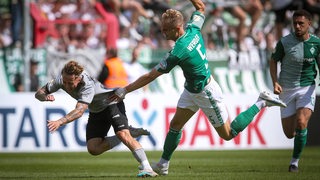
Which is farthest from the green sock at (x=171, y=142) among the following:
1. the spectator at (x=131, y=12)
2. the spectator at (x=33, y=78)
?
the spectator at (x=131, y=12)

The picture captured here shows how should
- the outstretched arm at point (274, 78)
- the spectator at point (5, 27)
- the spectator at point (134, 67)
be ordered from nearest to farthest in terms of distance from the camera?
the outstretched arm at point (274, 78)
the spectator at point (134, 67)
the spectator at point (5, 27)

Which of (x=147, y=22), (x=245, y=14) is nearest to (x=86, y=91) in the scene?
(x=147, y=22)

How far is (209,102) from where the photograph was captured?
11531mm

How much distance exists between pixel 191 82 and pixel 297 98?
2439 millimetres

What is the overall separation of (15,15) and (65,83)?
12.3 m

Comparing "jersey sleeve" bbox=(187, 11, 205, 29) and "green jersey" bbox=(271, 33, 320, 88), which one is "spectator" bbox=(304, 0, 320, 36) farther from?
"jersey sleeve" bbox=(187, 11, 205, 29)

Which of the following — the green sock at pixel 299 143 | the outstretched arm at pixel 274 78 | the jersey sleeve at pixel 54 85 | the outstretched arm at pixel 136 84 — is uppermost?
the outstretched arm at pixel 136 84

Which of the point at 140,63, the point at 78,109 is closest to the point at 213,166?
the point at 78,109

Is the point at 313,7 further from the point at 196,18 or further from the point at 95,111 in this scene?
the point at 95,111

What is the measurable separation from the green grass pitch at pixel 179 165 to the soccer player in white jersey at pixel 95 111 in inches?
19.2

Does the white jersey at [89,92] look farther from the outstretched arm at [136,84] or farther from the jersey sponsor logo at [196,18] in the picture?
the jersey sponsor logo at [196,18]

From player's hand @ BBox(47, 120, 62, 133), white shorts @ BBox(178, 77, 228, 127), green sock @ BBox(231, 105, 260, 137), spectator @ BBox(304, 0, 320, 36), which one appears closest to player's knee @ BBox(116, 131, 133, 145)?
white shorts @ BBox(178, 77, 228, 127)

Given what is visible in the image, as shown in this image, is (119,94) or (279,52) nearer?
(119,94)

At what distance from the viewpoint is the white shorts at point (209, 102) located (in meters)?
11.5
